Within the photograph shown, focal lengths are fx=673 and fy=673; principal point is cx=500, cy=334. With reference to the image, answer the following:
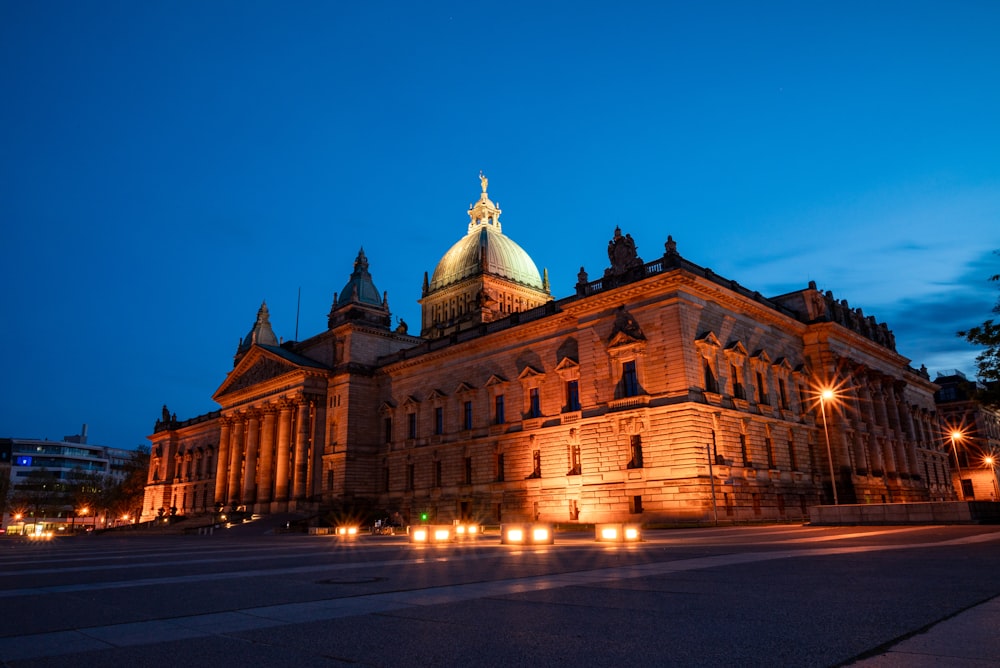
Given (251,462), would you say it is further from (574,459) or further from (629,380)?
(629,380)

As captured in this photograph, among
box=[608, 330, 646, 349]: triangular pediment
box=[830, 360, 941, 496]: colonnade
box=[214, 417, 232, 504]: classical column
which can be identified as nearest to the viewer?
box=[608, 330, 646, 349]: triangular pediment

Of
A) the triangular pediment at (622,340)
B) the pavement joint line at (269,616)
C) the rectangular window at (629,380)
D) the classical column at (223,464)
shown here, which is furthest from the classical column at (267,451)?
the pavement joint line at (269,616)

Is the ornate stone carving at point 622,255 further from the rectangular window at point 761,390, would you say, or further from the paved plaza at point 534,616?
the paved plaza at point 534,616

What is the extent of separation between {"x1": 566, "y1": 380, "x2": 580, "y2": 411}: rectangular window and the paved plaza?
3514 centimetres

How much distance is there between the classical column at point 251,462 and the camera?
7112 cm

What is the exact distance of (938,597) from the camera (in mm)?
7703

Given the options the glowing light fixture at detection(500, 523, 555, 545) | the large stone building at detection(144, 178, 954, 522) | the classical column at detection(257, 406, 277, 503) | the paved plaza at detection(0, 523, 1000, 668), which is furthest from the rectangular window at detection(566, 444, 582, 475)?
the classical column at detection(257, 406, 277, 503)

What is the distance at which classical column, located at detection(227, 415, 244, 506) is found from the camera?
247 feet

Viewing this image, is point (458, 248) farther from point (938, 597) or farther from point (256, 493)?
point (938, 597)

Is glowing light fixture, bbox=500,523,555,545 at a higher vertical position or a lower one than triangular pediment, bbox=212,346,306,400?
lower

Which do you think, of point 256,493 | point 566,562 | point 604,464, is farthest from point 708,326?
point 256,493

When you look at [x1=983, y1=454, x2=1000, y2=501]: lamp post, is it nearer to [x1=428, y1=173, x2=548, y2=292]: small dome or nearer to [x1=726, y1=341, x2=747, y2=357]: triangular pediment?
[x1=726, y1=341, x2=747, y2=357]: triangular pediment

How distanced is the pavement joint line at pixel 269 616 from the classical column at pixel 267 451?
6346 cm

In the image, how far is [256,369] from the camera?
75.2m
